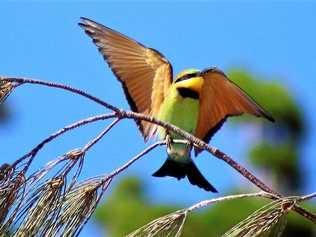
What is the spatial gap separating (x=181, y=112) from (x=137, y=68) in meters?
0.14

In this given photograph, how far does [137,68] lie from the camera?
7.29 ft

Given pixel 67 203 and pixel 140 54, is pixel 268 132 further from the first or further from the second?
pixel 67 203

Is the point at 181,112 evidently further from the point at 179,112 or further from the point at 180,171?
the point at 180,171

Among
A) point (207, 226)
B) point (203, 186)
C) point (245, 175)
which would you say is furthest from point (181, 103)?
point (207, 226)

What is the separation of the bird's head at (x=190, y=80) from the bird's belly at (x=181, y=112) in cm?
3

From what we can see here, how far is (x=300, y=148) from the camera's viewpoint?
1031cm

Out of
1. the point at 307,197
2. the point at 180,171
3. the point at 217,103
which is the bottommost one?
the point at 307,197

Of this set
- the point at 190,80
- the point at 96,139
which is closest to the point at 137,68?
the point at 190,80

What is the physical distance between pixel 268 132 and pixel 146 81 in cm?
791

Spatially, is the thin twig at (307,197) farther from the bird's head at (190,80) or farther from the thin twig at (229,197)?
the bird's head at (190,80)

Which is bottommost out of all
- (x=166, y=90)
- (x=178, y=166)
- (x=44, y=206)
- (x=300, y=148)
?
(x=44, y=206)

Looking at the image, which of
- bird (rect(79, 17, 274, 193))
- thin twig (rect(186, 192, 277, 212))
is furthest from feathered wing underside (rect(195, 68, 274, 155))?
thin twig (rect(186, 192, 277, 212))

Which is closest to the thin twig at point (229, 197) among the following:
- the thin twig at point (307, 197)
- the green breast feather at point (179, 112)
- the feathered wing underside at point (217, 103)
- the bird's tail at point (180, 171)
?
the thin twig at point (307, 197)

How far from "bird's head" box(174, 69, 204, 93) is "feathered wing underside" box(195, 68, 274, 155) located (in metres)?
0.03
